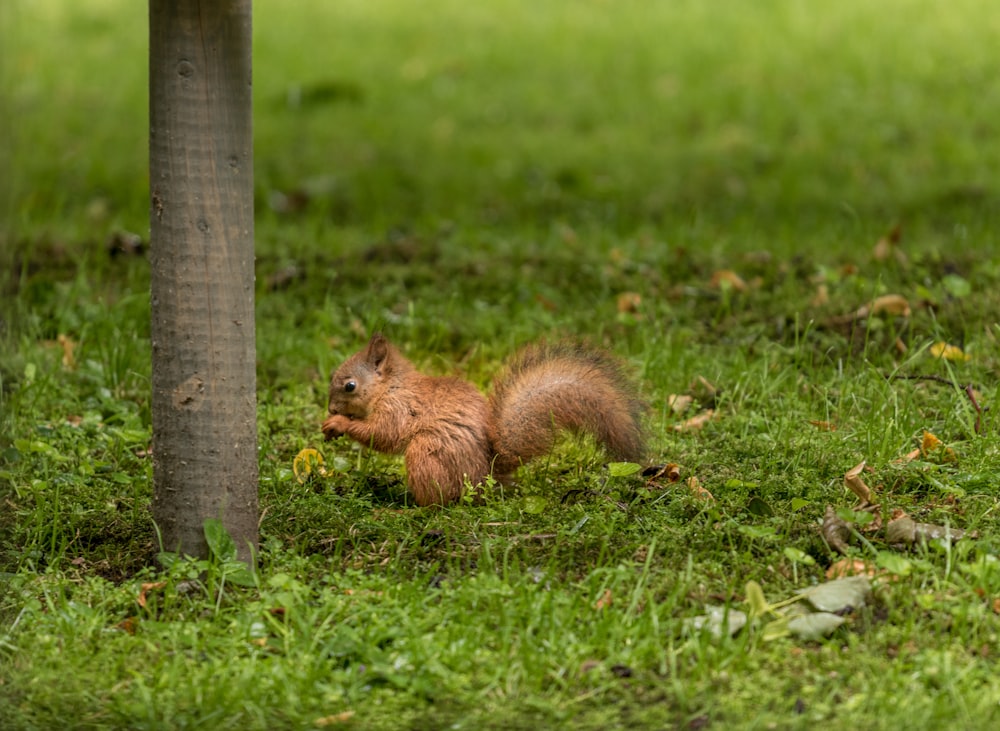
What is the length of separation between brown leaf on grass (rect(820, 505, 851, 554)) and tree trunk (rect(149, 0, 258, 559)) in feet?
5.31

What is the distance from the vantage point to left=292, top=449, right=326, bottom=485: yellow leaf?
4098 millimetres

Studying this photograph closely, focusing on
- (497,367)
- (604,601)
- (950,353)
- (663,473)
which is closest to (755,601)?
(604,601)

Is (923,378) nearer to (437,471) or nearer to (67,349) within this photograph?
(437,471)

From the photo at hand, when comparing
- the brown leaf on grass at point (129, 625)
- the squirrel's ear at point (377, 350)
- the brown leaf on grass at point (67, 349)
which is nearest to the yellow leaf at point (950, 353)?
the squirrel's ear at point (377, 350)

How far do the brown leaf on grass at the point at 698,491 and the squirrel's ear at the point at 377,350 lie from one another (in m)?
1.09

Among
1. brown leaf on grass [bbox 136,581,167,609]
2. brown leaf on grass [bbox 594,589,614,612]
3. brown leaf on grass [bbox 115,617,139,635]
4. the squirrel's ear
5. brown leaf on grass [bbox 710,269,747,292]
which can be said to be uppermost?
the squirrel's ear

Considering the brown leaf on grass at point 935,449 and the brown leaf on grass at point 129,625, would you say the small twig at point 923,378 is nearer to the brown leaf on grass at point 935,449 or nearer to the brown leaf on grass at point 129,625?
the brown leaf on grass at point 935,449

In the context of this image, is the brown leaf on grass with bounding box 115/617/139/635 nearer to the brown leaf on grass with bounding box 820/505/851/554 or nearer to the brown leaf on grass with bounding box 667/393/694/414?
the brown leaf on grass with bounding box 820/505/851/554

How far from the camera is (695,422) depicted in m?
4.56

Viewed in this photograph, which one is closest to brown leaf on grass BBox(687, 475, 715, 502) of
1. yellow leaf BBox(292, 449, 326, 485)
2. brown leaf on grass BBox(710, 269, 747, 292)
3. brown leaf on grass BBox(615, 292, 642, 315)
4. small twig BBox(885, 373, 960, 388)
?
small twig BBox(885, 373, 960, 388)

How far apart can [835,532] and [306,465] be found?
1.73m

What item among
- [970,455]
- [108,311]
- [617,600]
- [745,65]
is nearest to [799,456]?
[970,455]

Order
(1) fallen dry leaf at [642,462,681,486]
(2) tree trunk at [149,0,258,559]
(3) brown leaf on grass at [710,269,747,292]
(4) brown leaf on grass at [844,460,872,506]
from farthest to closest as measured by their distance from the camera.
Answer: (3) brown leaf on grass at [710,269,747,292]
(1) fallen dry leaf at [642,462,681,486]
(4) brown leaf on grass at [844,460,872,506]
(2) tree trunk at [149,0,258,559]

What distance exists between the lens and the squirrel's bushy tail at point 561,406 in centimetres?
387
